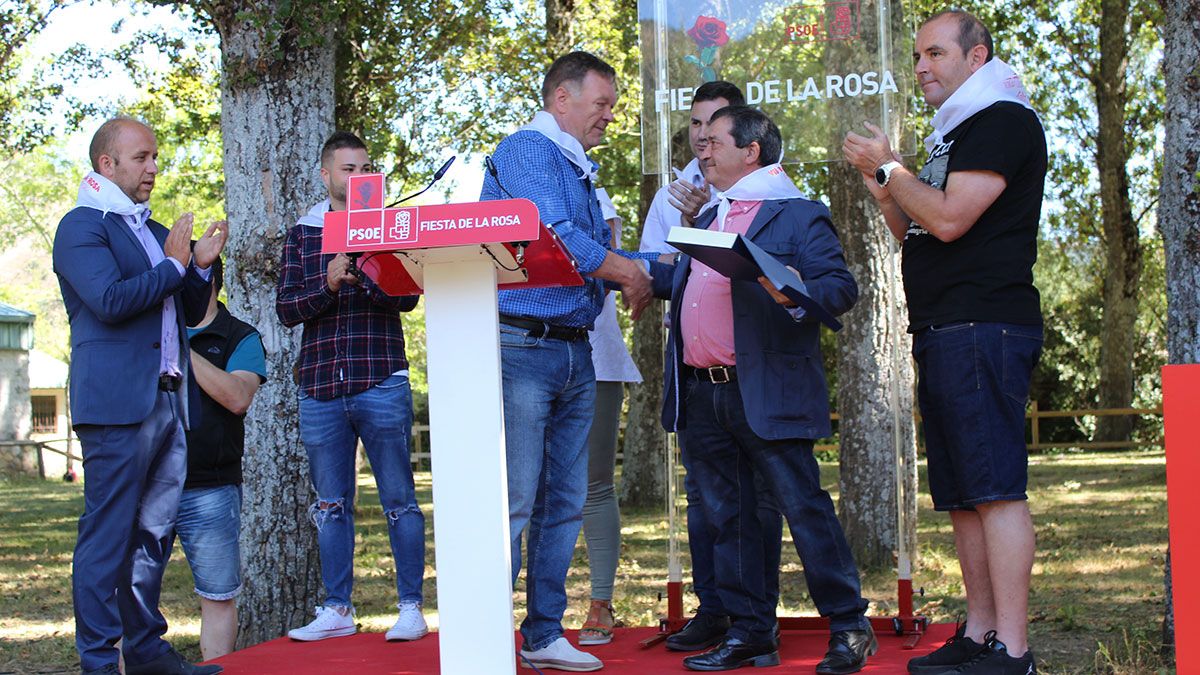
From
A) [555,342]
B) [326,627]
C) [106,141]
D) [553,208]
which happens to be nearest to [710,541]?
[555,342]

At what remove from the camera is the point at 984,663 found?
13.1 ft

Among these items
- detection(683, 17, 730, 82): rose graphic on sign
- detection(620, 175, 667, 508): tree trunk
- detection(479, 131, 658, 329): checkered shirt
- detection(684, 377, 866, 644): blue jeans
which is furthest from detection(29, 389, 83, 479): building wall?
detection(684, 377, 866, 644): blue jeans

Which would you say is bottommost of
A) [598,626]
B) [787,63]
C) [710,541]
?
[598,626]

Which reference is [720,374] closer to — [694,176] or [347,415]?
[694,176]

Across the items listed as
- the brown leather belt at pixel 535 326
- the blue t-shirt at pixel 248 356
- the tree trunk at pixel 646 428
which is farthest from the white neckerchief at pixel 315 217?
the tree trunk at pixel 646 428

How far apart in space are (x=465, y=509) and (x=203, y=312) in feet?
5.69

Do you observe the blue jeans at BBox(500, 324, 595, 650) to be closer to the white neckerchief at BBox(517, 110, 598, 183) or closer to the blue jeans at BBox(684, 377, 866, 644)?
the blue jeans at BBox(684, 377, 866, 644)

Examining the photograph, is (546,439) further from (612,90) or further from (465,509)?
(612,90)

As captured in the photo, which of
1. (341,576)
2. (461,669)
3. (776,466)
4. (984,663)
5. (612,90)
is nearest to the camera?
(461,669)

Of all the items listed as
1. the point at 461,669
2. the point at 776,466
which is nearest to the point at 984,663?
the point at 776,466

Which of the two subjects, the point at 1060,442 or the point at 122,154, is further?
the point at 1060,442

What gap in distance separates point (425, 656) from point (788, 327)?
5.99 feet

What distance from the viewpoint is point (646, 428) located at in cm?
1426

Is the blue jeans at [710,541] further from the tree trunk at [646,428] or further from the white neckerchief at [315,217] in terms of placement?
the tree trunk at [646,428]
